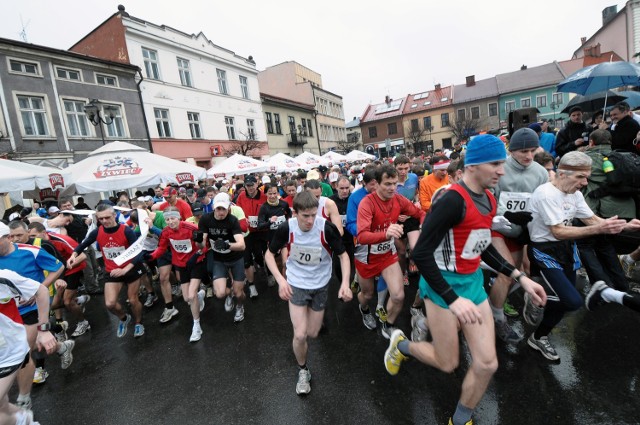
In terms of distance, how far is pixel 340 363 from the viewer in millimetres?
3639

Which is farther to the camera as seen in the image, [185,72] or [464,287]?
[185,72]

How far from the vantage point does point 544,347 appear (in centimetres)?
322

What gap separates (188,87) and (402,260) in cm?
2373

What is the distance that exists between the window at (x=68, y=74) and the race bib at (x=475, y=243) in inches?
825

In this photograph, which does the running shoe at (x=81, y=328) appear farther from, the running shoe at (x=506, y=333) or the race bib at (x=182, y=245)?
the running shoe at (x=506, y=333)

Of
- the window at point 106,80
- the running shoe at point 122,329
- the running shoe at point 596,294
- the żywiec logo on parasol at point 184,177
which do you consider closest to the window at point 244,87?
the window at point 106,80

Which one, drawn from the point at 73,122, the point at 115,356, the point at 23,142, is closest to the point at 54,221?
the point at 115,356

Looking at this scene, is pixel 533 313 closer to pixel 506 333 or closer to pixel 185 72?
pixel 506 333

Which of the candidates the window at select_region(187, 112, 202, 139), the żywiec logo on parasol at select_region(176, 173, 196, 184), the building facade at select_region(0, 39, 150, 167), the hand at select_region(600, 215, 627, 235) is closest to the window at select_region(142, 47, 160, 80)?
the building facade at select_region(0, 39, 150, 167)

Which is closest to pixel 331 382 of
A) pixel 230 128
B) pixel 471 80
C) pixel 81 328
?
pixel 81 328

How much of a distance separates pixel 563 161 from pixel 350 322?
320cm

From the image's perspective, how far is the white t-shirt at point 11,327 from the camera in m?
2.56

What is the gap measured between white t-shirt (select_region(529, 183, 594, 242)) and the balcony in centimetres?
3275

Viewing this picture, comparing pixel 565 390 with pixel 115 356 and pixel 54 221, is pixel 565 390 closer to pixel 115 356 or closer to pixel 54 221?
pixel 115 356
